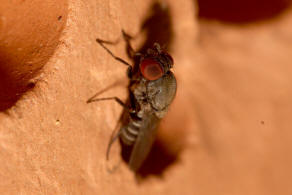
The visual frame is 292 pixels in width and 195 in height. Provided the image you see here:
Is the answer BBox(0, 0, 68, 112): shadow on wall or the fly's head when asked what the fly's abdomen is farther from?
BBox(0, 0, 68, 112): shadow on wall

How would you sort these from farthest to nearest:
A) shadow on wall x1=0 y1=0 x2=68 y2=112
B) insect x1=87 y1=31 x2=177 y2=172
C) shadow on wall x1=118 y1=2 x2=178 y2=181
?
shadow on wall x1=118 y1=2 x2=178 y2=181 → insect x1=87 y1=31 x2=177 y2=172 → shadow on wall x1=0 y1=0 x2=68 y2=112

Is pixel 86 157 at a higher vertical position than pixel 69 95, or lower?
lower

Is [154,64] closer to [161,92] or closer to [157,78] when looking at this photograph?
[157,78]

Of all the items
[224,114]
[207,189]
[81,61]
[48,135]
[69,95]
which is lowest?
[207,189]

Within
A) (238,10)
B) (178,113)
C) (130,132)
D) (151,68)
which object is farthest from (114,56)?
(238,10)

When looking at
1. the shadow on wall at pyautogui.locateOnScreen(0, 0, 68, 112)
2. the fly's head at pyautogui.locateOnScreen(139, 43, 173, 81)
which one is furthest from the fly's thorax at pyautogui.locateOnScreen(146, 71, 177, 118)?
the shadow on wall at pyautogui.locateOnScreen(0, 0, 68, 112)

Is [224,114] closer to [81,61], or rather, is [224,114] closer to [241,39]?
[241,39]

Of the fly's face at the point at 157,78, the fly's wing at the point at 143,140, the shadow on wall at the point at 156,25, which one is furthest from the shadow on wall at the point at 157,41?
the fly's face at the point at 157,78

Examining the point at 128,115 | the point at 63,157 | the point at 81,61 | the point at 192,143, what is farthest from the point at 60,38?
the point at 192,143
